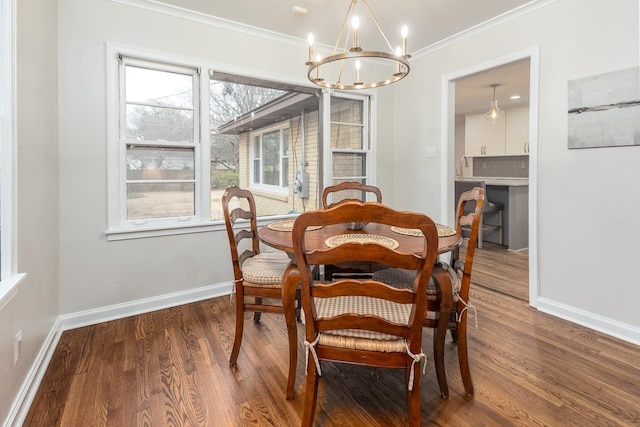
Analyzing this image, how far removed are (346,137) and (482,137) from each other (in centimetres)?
483

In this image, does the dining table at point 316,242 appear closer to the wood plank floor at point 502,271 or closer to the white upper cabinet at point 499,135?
the wood plank floor at point 502,271

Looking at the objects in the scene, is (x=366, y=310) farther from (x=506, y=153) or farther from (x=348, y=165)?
(x=506, y=153)

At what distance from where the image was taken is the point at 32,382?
1.72 m

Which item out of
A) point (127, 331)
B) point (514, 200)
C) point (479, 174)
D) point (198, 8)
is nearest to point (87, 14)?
point (198, 8)

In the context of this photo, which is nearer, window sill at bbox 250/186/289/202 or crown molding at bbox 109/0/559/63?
crown molding at bbox 109/0/559/63

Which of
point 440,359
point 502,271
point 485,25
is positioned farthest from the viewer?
point 502,271

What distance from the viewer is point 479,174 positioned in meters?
7.56

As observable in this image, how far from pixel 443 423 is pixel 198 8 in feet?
11.0

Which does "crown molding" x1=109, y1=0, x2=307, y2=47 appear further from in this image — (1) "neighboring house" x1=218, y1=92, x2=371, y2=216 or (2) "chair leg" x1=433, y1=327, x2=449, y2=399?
(2) "chair leg" x1=433, y1=327, x2=449, y2=399

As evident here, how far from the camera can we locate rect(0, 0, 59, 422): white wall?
5.03 ft

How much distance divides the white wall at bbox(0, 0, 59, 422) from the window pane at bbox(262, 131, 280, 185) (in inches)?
101

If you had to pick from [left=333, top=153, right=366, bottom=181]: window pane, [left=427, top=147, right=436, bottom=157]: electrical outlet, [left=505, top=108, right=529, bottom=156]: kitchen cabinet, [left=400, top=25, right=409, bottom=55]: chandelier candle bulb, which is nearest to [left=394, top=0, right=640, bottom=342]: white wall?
[left=427, top=147, right=436, bottom=157]: electrical outlet

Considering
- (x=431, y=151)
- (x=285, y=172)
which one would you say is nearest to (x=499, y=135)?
(x=431, y=151)

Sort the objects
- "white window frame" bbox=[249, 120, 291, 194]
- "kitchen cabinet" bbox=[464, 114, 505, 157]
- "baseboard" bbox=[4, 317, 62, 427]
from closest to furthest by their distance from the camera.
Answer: "baseboard" bbox=[4, 317, 62, 427]
"white window frame" bbox=[249, 120, 291, 194]
"kitchen cabinet" bbox=[464, 114, 505, 157]
